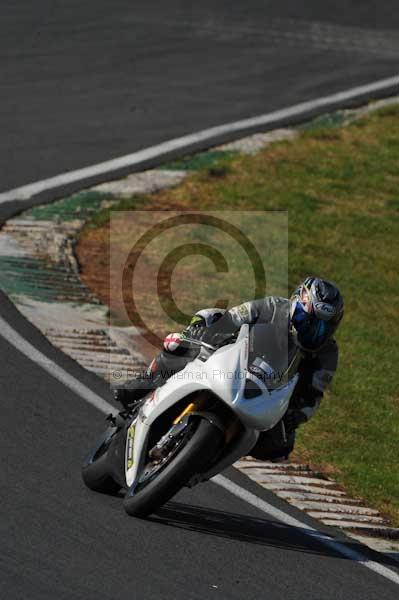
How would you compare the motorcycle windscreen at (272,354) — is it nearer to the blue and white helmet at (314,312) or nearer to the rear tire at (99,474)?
the blue and white helmet at (314,312)

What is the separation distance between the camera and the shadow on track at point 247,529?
7539 mm

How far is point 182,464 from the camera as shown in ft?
22.7

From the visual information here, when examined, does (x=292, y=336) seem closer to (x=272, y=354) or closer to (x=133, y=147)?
(x=272, y=354)

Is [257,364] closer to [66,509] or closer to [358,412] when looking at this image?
[66,509]

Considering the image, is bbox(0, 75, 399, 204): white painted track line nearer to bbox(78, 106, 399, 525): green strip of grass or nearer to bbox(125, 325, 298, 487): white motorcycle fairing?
bbox(78, 106, 399, 525): green strip of grass

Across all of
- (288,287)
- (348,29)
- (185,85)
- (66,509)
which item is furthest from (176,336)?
(348,29)

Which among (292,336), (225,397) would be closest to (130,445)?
(225,397)

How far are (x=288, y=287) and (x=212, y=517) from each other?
6.39m

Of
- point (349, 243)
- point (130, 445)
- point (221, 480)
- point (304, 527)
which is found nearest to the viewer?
point (130, 445)

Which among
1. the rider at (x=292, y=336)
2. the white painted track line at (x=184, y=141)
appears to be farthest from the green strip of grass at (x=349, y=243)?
the rider at (x=292, y=336)

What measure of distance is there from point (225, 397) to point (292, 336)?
2.29 ft

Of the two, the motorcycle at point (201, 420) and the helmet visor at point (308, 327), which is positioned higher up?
the helmet visor at point (308, 327)

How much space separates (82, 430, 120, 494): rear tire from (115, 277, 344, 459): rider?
560 millimetres

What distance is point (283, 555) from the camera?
7359mm
